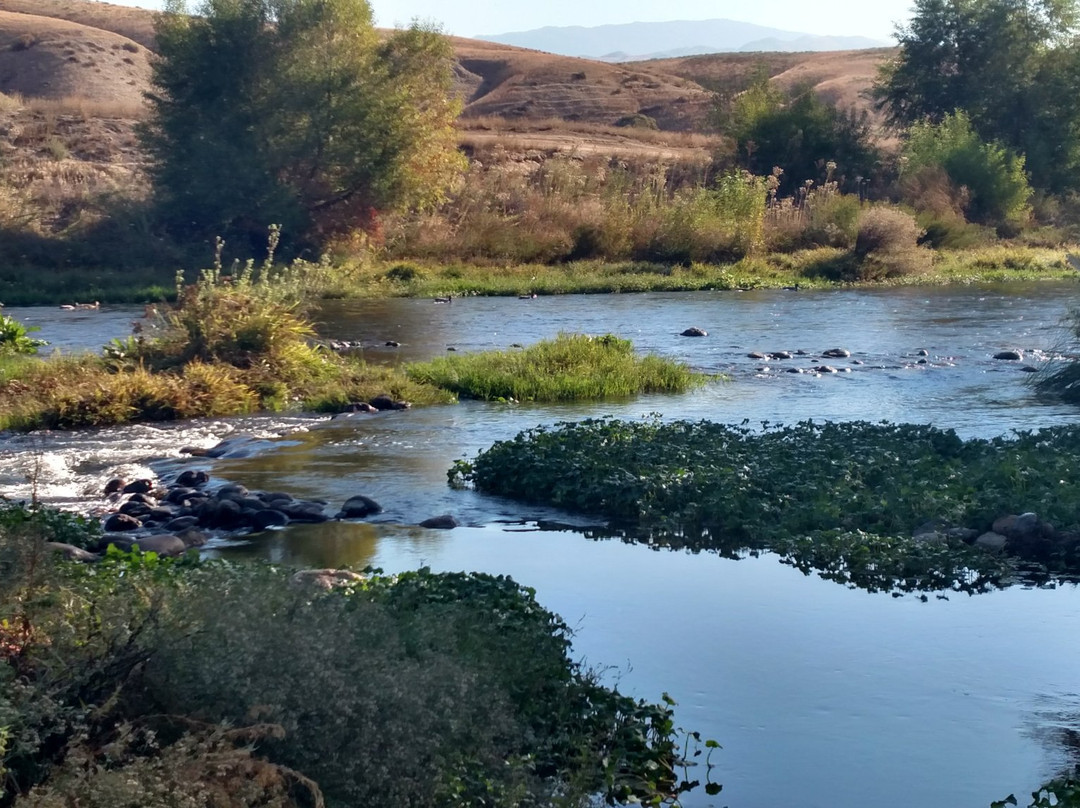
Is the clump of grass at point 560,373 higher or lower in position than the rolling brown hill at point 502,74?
lower

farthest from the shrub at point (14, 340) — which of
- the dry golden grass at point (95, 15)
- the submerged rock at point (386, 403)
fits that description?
the dry golden grass at point (95, 15)

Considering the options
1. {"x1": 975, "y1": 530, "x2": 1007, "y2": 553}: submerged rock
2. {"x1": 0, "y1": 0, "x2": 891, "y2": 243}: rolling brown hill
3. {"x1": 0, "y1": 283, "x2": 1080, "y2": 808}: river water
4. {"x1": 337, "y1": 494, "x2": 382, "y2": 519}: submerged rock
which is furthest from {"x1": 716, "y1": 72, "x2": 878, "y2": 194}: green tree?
{"x1": 975, "y1": 530, "x2": 1007, "y2": 553}: submerged rock

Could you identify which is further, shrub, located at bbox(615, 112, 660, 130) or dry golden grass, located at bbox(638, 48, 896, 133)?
dry golden grass, located at bbox(638, 48, 896, 133)

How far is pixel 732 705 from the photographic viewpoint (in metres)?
6.18

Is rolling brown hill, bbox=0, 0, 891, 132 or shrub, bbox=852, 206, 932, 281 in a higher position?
rolling brown hill, bbox=0, 0, 891, 132

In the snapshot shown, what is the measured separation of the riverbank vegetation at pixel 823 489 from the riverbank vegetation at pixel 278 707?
3.10m

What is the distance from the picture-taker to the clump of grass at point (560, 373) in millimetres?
15688

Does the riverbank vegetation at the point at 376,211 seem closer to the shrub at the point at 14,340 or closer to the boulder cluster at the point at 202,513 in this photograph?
the shrub at the point at 14,340

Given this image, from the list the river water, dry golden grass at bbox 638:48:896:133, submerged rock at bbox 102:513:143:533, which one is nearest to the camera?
the river water

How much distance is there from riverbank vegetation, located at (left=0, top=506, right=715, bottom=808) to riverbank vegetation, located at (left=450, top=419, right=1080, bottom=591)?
122 inches

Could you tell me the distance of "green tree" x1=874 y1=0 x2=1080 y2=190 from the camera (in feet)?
155

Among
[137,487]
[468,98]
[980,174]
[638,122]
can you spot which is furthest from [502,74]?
[137,487]

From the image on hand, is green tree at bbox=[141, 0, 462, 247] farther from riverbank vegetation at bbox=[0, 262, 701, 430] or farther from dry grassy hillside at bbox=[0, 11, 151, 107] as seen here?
dry grassy hillside at bbox=[0, 11, 151, 107]

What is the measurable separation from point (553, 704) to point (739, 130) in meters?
41.8
